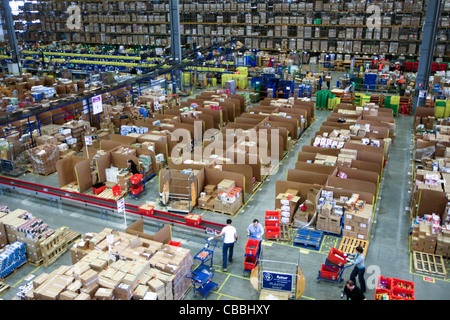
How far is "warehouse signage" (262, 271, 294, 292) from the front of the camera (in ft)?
26.4

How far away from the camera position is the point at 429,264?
363 inches

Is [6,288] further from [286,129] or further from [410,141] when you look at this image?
[410,141]

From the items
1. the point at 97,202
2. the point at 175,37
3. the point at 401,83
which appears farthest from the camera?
the point at 175,37

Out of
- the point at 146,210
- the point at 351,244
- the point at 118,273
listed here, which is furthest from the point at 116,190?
the point at 351,244

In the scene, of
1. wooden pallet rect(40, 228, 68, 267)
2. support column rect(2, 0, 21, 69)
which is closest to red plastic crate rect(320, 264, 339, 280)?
wooden pallet rect(40, 228, 68, 267)

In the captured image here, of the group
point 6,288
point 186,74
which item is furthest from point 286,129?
point 186,74

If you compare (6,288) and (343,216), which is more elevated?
(343,216)

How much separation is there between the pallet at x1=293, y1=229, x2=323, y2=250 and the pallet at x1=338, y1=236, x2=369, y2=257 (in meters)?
0.54

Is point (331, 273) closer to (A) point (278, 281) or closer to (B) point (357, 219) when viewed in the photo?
(A) point (278, 281)

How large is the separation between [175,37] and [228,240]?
56.9ft

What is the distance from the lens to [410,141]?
16.8m

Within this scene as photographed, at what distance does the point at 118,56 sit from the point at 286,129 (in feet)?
65.9
